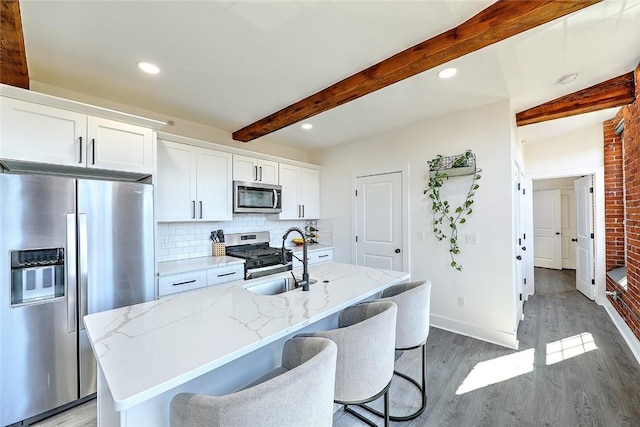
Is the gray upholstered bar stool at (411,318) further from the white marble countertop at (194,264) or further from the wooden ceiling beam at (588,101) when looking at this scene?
the wooden ceiling beam at (588,101)

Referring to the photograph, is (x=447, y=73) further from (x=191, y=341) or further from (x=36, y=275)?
(x=36, y=275)

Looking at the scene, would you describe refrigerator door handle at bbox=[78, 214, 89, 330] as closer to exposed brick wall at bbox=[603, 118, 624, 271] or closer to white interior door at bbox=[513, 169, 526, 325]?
white interior door at bbox=[513, 169, 526, 325]

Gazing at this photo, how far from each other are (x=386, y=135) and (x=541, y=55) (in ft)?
5.96

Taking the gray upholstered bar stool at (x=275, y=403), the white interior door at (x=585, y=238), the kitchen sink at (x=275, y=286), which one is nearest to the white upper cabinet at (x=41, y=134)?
the kitchen sink at (x=275, y=286)

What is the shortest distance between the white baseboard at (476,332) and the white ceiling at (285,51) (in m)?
2.44

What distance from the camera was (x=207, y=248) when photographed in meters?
3.41

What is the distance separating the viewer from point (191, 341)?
1.07 metres

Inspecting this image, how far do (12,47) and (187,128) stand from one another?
1630 millimetres

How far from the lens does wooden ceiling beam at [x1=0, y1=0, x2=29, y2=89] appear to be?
4.79ft

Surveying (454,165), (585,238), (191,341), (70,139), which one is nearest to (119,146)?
(70,139)

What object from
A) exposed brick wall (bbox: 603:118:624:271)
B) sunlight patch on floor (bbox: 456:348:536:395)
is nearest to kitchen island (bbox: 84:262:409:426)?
sunlight patch on floor (bbox: 456:348:536:395)

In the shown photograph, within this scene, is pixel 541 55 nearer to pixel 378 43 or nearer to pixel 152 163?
→ pixel 378 43

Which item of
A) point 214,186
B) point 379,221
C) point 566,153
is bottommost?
point 379,221

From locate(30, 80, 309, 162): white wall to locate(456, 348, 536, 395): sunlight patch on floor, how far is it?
3709 millimetres
